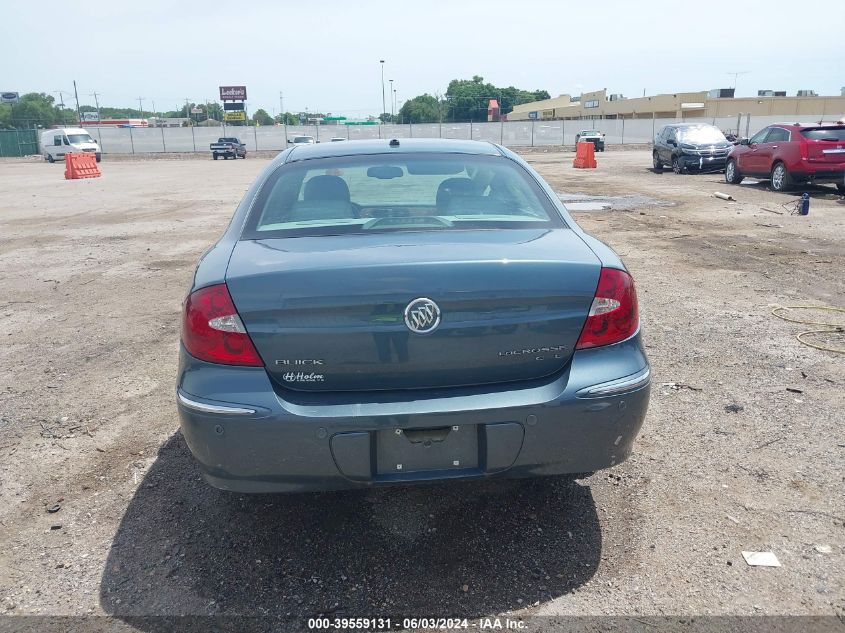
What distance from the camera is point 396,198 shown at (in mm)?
4133

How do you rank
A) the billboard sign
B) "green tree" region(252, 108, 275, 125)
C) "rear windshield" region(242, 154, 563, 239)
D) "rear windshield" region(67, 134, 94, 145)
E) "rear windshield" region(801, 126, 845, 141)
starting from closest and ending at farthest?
"rear windshield" region(242, 154, 563, 239) < "rear windshield" region(801, 126, 845, 141) < "rear windshield" region(67, 134, 94, 145) < the billboard sign < "green tree" region(252, 108, 275, 125)

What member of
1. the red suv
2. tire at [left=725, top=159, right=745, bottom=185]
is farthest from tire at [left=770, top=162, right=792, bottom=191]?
tire at [left=725, top=159, right=745, bottom=185]

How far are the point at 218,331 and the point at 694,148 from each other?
77.4 ft

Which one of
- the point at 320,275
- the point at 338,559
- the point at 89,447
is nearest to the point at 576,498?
the point at 338,559

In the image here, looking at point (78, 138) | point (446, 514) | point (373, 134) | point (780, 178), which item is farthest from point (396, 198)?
point (373, 134)

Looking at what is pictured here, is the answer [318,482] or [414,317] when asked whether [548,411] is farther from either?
[318,482]

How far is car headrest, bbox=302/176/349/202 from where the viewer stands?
11.6 feet

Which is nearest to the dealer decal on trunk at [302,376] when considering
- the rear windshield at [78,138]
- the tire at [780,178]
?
the tire at [780,178]

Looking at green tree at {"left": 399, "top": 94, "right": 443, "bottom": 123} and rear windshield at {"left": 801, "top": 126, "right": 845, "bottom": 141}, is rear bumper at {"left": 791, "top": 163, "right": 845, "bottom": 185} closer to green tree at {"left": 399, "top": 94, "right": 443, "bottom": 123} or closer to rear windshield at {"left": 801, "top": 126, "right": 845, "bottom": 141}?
rear windshield at {"left": 801, "top": 126, "right": 845, "bottom": 141}

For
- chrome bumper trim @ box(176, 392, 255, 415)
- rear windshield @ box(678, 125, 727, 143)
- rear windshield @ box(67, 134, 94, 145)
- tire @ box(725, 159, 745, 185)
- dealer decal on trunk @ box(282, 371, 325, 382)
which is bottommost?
tire @ box(725, 159, 745, 185)

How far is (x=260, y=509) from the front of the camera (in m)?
3.30

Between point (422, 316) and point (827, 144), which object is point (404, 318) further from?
point (827, 144)

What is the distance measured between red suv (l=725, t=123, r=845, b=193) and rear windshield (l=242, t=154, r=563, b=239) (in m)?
14.7

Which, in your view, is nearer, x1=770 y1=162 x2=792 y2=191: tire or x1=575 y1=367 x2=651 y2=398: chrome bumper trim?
x1=575 y1=367 x2=651 y2=398: chrome bumper trim
